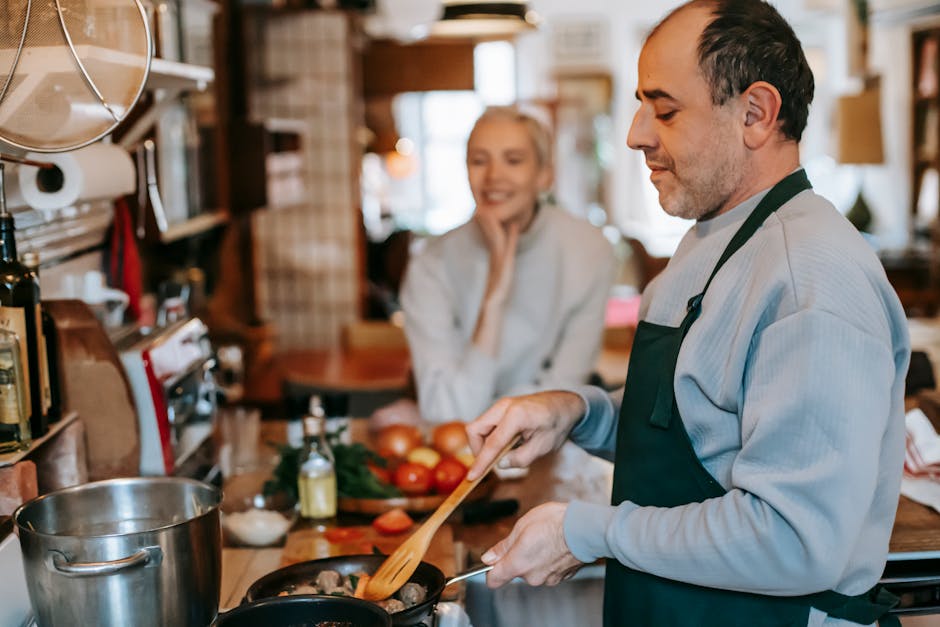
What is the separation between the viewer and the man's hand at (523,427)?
1.67 meters

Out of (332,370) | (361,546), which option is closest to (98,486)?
(361,546)

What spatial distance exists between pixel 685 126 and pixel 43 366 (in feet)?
3.75

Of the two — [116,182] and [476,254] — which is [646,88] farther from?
[476,254]

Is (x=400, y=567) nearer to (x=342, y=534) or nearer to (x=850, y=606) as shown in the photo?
(x=342, y=534)

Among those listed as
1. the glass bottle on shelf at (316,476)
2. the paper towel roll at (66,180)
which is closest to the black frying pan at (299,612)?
the glass bottle on shelf at (316,476)

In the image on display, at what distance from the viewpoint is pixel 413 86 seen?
19.5ft

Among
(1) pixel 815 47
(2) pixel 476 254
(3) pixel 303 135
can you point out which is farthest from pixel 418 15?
(2) pixel 476 254

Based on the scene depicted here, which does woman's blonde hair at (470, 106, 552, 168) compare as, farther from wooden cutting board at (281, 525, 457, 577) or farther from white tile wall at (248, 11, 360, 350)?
white tile wall at (248, 11, 360, 350)

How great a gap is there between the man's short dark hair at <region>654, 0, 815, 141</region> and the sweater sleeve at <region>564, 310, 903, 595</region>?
338mm

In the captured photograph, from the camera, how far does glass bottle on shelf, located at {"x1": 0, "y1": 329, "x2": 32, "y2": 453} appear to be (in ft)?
5.51

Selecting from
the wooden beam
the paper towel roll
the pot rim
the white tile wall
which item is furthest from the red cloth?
the wooden beam

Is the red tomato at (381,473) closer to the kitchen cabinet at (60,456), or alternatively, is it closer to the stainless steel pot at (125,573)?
the kitchen cabinet at (60,456)

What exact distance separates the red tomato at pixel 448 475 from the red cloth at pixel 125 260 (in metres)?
Answer: 1.11

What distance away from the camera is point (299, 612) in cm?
139
